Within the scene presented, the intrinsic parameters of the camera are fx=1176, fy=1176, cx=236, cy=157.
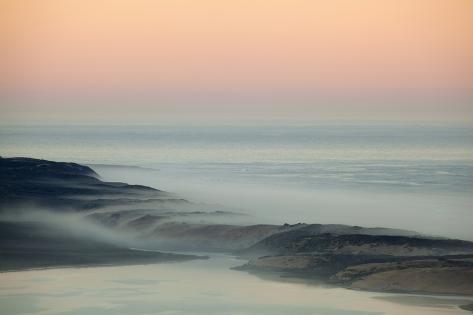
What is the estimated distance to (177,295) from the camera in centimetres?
2719

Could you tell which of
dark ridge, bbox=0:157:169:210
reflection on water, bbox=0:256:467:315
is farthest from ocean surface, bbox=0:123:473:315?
dark ridge, bbox=0:157:169:210

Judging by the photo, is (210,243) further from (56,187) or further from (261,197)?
(261,197)

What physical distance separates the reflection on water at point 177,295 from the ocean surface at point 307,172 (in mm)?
8700

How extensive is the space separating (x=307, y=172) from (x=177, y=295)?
1289 inches

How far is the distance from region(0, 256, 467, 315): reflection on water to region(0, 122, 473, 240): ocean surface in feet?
28.5

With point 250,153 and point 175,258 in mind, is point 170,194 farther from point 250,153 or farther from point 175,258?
point 250,153

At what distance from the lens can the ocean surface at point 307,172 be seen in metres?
41.2

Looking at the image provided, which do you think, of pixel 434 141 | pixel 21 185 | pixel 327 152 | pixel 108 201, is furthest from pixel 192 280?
pixel 434 141

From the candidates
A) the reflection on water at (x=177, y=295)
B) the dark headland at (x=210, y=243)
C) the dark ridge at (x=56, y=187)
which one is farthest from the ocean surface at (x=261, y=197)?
the dark ridge at (x=56, y=187)

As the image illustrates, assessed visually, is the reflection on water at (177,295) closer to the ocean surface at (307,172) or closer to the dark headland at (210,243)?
the dark headland at (210,243)

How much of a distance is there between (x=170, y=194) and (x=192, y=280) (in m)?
15.8

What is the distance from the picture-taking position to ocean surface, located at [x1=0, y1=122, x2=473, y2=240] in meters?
41.2

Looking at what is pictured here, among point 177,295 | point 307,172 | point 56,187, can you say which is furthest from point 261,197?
point 177,295

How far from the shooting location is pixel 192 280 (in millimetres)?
28641
